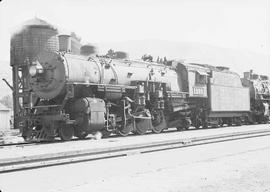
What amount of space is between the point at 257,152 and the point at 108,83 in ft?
24.4

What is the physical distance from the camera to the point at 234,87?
24531mm

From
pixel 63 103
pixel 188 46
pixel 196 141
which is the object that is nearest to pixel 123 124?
pixel 63 103

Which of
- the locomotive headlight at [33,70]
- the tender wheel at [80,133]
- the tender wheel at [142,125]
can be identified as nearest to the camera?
the tender wheel at [80,133]

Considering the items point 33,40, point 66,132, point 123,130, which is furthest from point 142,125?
point 33,40

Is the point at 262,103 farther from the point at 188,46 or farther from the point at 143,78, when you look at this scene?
the point at 188,46

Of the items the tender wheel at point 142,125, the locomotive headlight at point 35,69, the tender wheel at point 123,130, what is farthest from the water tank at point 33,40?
the tender wheel at point 123,130

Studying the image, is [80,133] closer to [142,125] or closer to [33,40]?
[142,125]

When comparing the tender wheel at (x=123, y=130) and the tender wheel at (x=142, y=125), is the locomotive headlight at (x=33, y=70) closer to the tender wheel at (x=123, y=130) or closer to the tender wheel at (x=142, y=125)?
the tender wheel at (x=123, y=130)

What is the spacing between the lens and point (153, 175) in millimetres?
7211

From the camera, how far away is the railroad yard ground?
6273 mm

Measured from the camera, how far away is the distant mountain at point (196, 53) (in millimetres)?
141875

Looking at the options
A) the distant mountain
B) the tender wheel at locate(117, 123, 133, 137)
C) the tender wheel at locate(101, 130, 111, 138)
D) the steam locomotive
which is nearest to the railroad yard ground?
the steam locomotive

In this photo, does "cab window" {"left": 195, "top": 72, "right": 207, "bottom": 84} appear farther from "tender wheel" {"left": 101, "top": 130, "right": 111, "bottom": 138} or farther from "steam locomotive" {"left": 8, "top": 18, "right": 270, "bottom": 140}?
"tender wheel" {"left": 101, "top": 130, "right": 111, "bottom": 138}

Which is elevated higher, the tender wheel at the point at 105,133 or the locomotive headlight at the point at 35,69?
the locomotive headlight at the point at 35,69
